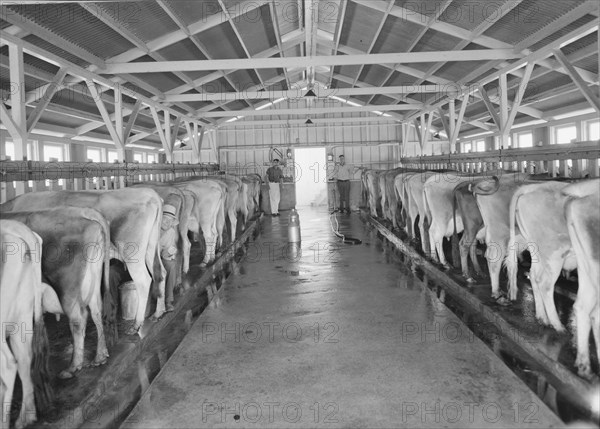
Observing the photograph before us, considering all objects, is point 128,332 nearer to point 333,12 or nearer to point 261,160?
point 333,12

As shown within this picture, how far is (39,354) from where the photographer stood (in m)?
3.33

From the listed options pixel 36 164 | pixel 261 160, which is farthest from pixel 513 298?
pixel 261 160

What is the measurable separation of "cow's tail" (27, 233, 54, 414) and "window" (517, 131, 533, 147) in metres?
20.4

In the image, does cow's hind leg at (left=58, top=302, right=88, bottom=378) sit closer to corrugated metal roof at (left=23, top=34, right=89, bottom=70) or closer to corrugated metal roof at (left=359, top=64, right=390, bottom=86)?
corrugated metal roof at (left=23, top=34, right=89, bottom=70)

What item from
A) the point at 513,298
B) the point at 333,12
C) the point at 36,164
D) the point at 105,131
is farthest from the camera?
the point at 105,131

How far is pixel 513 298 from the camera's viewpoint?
564cm

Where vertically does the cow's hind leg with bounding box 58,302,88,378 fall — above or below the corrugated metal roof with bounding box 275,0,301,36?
below

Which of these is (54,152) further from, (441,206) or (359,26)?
(441,206)

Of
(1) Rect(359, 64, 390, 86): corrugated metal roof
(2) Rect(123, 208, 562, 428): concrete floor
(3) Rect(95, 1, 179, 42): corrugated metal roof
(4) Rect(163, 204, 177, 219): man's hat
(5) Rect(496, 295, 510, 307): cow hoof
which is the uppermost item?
(1) Rect(359, 64, 390, 86): corrugated metal roof

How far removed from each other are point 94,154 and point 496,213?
18.3 m

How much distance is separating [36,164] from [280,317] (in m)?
A: 3.81

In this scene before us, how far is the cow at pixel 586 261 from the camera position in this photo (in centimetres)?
351

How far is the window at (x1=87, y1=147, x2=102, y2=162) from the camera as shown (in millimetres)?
20094

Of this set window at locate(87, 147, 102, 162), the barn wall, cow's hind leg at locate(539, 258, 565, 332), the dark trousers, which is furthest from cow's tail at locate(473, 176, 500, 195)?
the barn wall
